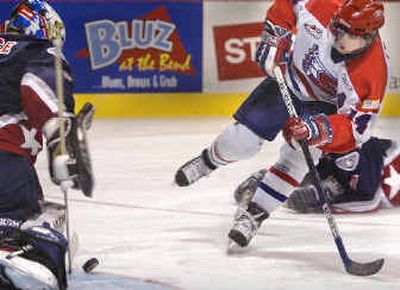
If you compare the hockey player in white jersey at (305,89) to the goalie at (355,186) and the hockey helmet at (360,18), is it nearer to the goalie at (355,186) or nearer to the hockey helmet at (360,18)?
the hockey helmet at (360,18)

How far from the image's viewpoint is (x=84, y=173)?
7.80 ft

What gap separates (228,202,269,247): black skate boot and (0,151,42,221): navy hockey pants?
0.74 meters

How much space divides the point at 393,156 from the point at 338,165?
0.33 meters

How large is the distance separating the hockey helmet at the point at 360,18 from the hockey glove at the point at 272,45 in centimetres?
30

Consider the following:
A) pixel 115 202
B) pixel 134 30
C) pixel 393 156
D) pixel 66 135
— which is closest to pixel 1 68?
pixel 66 135

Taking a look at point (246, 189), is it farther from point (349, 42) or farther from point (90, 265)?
point (90, 265)

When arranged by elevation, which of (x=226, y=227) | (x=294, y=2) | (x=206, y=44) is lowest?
(x=206, y=44)

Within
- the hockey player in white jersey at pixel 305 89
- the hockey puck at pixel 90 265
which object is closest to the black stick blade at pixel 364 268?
the hockey player in white jersey at pixel 305 89

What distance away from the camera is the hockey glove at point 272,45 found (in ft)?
10.8

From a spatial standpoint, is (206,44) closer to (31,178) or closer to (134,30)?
(134,30)

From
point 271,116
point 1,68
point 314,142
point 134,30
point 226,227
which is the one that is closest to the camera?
point 1,68

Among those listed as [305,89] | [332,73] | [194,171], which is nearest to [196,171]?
[194,171]

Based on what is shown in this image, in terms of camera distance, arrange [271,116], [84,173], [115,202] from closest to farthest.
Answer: [84,173] < [271,116] < [115,202]

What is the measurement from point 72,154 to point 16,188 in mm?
301
